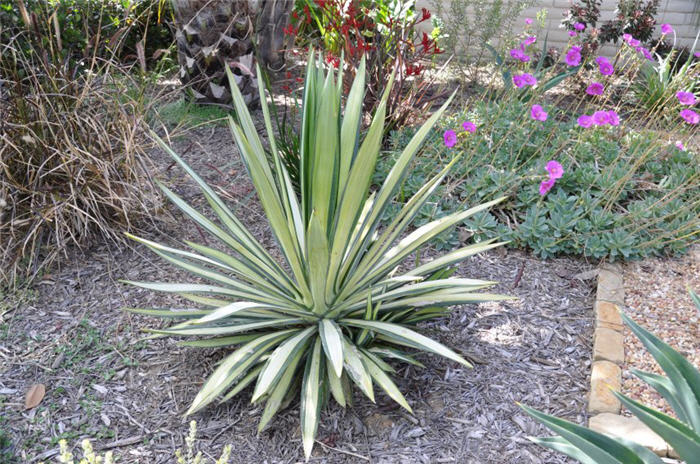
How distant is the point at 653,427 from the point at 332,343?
970mm

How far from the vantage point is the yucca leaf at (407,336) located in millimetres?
1968

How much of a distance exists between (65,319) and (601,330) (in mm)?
2298

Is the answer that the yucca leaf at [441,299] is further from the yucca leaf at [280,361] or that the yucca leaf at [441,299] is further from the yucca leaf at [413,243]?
the yucca leaf at [280,361]

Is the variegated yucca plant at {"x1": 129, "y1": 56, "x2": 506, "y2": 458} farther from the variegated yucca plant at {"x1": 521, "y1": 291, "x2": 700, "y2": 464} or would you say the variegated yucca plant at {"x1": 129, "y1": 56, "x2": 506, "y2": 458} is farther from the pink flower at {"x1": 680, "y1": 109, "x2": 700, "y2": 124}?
the pink flower at {"x1": 680, "y1": 109, "x2": 700, "y2": 124}

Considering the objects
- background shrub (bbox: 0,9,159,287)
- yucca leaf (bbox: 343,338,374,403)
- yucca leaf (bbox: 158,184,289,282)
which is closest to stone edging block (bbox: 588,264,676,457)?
yucca leaf (bbox: 343,338,374,403)

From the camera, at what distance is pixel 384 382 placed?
2.04 meters

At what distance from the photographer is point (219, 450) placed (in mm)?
2139

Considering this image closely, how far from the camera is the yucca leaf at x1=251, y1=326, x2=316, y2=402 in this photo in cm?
186

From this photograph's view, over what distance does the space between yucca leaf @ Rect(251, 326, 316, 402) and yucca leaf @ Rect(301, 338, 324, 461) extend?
0.06 metres

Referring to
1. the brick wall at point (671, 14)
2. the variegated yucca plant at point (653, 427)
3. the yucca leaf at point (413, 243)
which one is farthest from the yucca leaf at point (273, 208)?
the brick wall at point (671, 14)

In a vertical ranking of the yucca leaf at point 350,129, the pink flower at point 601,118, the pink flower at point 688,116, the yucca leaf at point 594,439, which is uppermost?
the yucca leaf at point 350,129

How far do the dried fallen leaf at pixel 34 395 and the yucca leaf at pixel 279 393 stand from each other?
2.77 ft

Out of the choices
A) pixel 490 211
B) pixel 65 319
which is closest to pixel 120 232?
pixel 65 319

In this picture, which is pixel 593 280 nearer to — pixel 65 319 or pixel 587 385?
pixel 587 385
